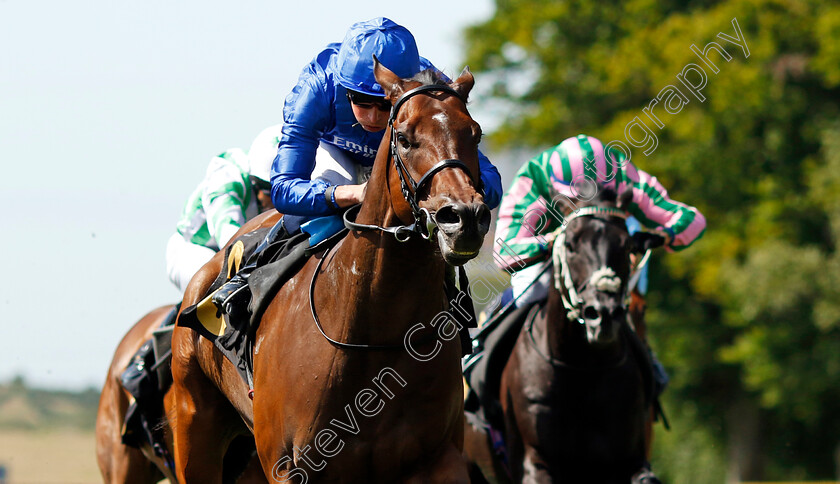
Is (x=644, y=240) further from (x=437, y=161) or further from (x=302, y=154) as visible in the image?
(x=437, y=161)

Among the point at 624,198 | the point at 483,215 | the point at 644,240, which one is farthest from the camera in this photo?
the point at 644,240

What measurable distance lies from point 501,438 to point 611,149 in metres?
2.23

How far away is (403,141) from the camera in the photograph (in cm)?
350

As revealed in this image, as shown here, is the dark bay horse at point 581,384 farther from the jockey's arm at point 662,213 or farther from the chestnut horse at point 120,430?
the chestnut horse at point 120,430

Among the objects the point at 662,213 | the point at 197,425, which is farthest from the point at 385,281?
the point at 662,213

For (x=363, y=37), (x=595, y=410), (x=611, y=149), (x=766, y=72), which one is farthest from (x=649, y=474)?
(x=766, y=72)

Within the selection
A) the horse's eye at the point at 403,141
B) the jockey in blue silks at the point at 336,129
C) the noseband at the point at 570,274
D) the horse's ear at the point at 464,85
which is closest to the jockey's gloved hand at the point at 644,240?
the noseband at the point at 570,274

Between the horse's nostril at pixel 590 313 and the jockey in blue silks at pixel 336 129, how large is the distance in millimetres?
1760

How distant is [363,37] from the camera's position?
13.5 ft

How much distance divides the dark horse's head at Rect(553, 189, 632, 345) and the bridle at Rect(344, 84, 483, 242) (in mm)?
2335

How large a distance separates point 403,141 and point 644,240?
3151 millimetres

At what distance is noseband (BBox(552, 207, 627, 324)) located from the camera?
580 cm

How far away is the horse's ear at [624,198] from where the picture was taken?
620 centimetres

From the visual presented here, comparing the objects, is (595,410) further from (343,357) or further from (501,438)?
(343,357)
